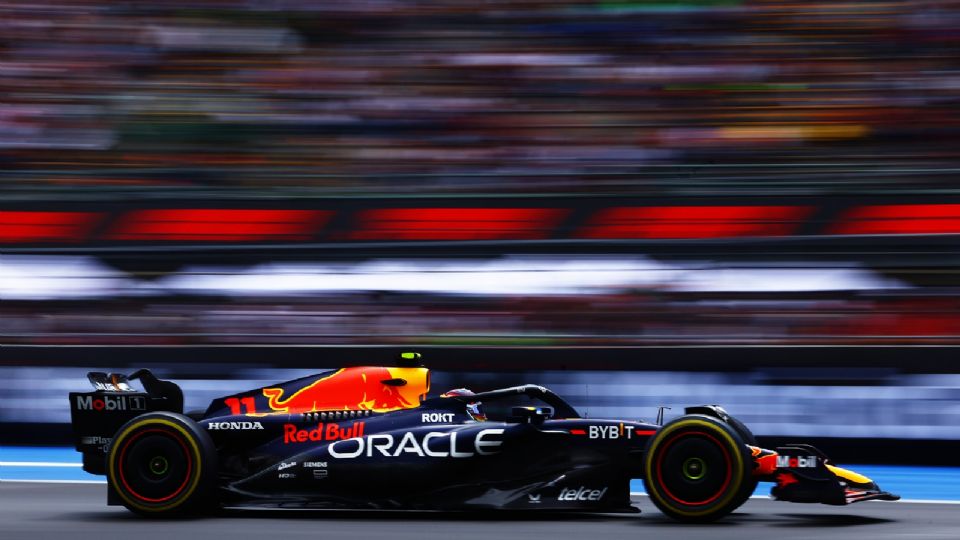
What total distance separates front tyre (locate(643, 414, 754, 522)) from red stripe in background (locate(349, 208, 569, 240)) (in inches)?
211

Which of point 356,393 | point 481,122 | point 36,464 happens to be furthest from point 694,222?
point 36,464

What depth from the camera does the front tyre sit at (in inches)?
239

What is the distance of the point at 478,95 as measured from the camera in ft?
41.4

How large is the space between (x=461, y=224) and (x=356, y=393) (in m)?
4.97

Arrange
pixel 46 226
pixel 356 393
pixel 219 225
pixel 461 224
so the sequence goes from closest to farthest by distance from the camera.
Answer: pixel 356 393
pixel 461 224
pixel 219 225
pixel 46 226

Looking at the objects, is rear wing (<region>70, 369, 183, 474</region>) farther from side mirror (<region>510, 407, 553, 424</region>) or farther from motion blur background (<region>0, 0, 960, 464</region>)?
motion blur background (<region>0, 0, 960, 464</region>)

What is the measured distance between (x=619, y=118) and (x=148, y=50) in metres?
4.94

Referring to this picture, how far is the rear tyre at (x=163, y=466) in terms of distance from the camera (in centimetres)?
651

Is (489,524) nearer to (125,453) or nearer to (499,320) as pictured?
(125,453)

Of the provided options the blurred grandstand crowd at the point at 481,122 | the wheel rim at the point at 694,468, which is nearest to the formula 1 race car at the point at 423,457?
the wheel rim at the point at 694,468

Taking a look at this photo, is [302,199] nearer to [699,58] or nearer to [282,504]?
[699,58]

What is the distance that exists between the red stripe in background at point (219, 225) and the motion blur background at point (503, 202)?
3cm

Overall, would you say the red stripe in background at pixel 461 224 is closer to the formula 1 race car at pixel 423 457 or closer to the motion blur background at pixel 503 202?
the motion blur background at pixel 503 202

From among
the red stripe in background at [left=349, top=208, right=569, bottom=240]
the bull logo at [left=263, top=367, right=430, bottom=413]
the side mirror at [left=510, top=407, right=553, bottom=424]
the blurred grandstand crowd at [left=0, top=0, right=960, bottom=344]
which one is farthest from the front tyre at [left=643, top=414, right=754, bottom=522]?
the red stripe in background at [left=349, top=208, right=569, bottom=240]
